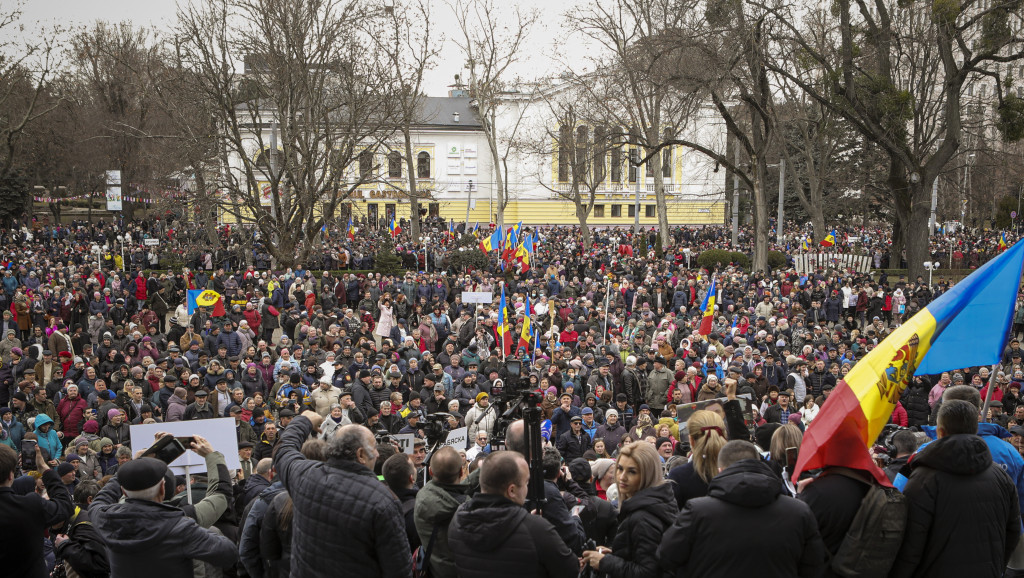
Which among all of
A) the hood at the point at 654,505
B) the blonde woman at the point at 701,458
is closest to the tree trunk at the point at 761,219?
the blonde woman at the point at 701,458

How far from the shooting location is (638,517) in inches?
140

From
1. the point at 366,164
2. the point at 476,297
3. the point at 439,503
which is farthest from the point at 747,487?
the point at 366,164

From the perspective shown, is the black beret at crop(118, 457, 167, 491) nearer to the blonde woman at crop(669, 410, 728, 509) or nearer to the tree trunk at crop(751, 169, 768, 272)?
the blonde woman at crop(669, 410, 728, 509)

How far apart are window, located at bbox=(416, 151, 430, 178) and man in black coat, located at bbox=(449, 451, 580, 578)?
55082 millimetres

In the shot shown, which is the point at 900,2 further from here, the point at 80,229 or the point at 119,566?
the point at 80,229

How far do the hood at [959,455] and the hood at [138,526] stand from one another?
3.32 meters

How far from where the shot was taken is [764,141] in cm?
2581

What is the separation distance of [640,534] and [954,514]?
4.31 feet

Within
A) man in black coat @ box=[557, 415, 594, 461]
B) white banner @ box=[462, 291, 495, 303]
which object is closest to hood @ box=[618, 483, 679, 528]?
man in black coat @ box=[557, 415, 594, 461]

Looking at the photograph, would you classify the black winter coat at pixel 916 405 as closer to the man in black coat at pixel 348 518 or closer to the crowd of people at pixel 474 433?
the crowd of people at pixel 474 433

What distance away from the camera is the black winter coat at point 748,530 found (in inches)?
126

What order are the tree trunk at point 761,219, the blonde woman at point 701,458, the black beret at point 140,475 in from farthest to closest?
the tree trunk at point 761,219, the blonde woman at point 701,458, the black beret at point 140,475

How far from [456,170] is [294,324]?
40.4 m

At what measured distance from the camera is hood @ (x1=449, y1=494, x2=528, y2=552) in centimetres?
336
